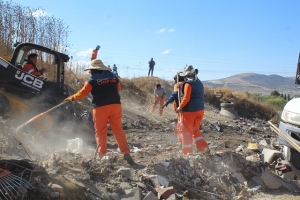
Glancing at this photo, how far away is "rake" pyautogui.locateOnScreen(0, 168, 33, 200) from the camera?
3.17 m

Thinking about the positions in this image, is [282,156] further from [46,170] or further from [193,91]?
[46,170]

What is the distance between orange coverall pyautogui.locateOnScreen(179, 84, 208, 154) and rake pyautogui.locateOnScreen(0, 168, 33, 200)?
328 centimetres

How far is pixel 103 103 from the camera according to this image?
5.36 meters

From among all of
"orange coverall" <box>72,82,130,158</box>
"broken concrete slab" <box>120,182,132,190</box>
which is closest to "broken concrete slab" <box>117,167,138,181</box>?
"broken concrete slab" <box>120,182,132,190</box>

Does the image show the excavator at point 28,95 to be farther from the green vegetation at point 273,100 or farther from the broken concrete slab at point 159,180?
the green vegetation at point 273,100

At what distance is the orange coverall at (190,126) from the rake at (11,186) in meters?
3.28

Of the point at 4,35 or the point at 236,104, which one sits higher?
the point at 4,35

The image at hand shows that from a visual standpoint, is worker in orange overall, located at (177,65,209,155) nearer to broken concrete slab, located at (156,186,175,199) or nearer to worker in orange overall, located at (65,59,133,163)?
worker in orange overall, located at (65,59,133,163)

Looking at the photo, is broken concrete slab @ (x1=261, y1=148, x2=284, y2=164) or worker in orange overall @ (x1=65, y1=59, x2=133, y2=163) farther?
broken concrete slab @ (x1=261, y1=148, x2=284, y2=164)

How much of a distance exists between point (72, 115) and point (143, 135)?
9.02 ft

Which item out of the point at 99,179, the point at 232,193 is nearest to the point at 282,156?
the point at 232,193

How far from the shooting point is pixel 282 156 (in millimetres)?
6000

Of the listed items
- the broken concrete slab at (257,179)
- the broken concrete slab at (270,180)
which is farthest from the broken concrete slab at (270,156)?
the broken concrete slab at (270,180)

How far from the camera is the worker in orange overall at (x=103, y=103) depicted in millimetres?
5359
